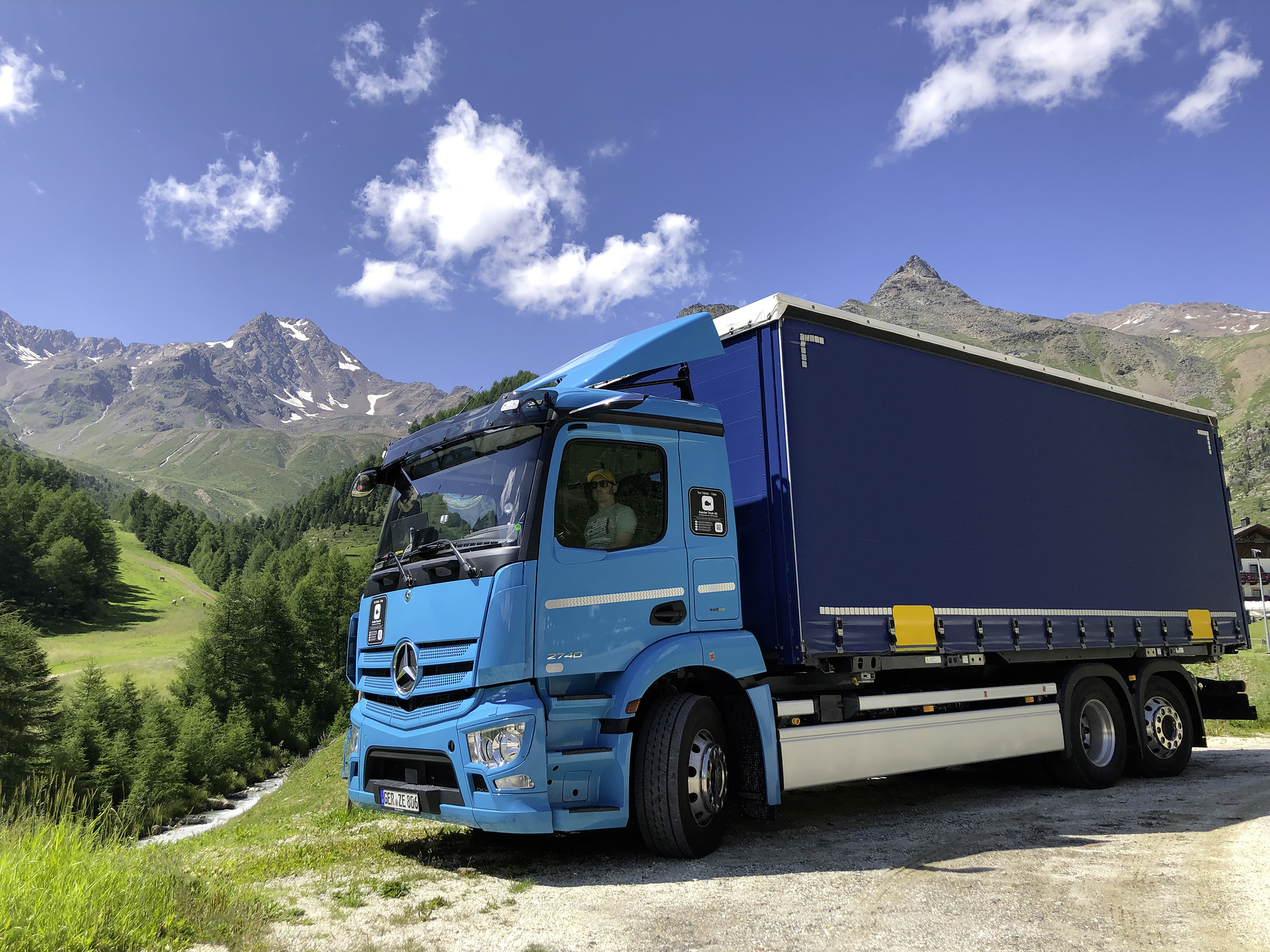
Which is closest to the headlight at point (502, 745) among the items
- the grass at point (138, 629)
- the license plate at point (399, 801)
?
the license plate at point (399, 801)

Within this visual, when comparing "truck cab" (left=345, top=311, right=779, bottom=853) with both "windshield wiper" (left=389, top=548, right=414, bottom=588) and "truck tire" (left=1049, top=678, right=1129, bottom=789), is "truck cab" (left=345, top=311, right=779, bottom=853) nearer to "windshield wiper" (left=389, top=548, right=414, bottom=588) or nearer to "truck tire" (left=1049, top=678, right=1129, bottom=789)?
"windshield wiper" (left=389, top=548, right=414, bottom=588)

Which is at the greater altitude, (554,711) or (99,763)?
(554,711)

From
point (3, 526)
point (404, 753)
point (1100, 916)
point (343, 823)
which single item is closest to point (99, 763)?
point (343, 823)

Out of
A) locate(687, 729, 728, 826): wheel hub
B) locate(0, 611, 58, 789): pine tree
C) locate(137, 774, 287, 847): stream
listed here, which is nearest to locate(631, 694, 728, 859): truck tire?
locate(687, 729, 728, 826): wheel hub

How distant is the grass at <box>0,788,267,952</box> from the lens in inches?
136

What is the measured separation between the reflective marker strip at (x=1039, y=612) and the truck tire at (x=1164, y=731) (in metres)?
0.86

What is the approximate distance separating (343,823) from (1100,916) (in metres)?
6.29

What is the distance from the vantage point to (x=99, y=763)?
136 feet

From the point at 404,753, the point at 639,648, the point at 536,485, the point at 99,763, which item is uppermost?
the point at 536,485

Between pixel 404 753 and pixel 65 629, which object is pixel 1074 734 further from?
pixel 65 629

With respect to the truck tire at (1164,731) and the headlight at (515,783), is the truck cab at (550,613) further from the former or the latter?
the truck tire at (1164,731)

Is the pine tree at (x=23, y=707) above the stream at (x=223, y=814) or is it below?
above

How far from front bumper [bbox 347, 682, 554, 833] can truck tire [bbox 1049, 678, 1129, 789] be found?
6.46 m

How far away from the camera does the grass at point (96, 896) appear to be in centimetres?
346
